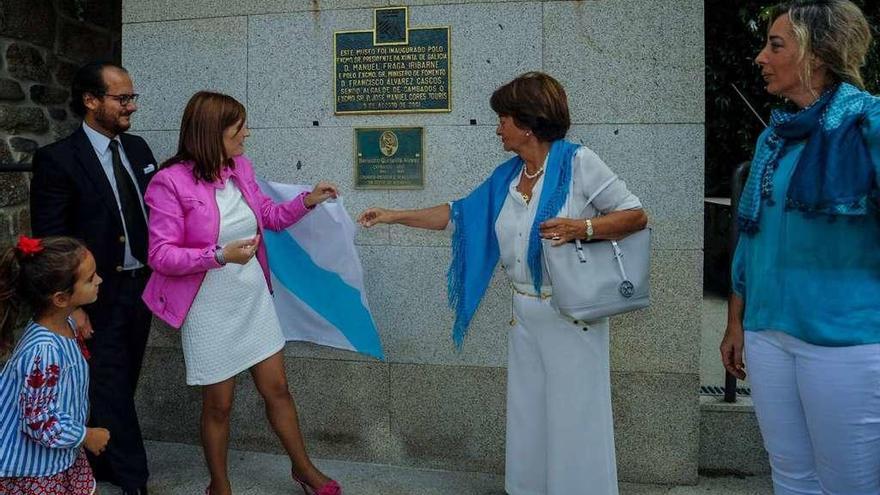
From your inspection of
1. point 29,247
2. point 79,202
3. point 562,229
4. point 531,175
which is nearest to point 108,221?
point 79,202

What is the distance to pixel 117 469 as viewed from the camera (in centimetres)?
380

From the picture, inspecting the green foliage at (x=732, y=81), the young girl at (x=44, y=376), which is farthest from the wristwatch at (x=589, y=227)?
the green foliage at (x=732, y=81)

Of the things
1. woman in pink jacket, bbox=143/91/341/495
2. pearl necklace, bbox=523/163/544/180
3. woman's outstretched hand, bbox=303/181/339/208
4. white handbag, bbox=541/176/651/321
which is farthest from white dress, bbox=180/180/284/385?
white handbag, bbox=541/176/651/321

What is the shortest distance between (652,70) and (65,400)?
2905 millimetres

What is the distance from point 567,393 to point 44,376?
1.82m

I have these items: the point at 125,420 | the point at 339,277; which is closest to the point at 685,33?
the point at 339,277

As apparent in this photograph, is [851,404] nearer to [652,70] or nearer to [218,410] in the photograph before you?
[652,70]

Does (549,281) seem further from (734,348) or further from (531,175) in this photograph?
(734,348)

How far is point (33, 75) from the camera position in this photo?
18.4 ft

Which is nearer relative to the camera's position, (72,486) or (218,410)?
(72,486)

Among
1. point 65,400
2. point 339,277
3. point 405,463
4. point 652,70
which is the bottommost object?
point 405,463

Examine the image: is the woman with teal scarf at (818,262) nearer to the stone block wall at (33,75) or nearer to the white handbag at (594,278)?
the white handbag at (594,278)

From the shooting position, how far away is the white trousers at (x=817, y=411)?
2205 millimetres

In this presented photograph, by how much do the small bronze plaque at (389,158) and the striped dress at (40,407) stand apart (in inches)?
77.1
